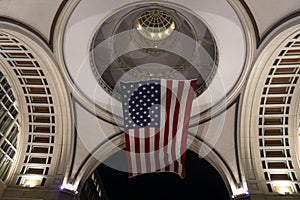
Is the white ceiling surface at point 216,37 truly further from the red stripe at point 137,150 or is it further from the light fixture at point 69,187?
the light fixture at point 69,187

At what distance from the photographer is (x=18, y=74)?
15.1 meters

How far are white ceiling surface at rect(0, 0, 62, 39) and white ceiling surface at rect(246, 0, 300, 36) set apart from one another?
899 cm

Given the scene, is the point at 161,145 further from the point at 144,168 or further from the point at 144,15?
the point at 144,15

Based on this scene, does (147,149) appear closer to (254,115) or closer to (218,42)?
(254,115)

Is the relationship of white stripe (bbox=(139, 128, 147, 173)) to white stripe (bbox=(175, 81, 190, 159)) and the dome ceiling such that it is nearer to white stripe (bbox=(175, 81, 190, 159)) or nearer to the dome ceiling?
white stripe (bbox=(175, 81, 190, 159))

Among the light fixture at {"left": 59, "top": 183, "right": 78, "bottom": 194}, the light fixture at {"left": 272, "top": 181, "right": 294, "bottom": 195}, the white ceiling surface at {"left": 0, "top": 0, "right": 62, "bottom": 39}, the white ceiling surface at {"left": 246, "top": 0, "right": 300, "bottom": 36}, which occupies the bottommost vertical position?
the light fixture at {"left": 59, "top": 183, "right": 78, "bottom": 194}

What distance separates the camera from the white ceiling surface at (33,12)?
11.0 m

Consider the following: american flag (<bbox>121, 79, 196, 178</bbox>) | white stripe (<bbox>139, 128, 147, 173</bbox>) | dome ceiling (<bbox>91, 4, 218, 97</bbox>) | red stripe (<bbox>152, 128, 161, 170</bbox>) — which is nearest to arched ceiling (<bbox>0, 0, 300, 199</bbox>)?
dome ceiling (<bbox>91, 4, 218, 97</bbox>)

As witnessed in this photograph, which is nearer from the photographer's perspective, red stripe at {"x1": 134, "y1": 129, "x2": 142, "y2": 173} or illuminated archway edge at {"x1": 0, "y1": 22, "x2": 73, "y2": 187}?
red stripe at {"x1": 134, "y1": 129, "x2": 142, "y2": 173}

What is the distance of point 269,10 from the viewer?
1144cm

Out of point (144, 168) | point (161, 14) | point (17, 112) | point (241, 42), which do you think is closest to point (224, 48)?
point (241, 42)

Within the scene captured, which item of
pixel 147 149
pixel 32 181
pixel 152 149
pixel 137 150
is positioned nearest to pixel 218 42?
pixel 152 149

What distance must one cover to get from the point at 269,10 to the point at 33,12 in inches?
421

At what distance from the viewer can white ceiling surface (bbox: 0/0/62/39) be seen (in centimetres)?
1104
